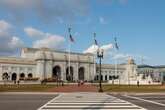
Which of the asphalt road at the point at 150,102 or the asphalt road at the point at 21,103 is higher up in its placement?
the asphalt road at the point at 21,103

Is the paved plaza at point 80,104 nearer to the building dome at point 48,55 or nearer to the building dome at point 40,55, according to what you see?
the building dome at point 40,55

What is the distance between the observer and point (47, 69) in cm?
16325

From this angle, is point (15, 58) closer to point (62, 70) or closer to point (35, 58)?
point (35, 58)

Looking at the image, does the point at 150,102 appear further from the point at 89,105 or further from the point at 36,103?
the point at 36,103

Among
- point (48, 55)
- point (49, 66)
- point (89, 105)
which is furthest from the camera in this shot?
point (48, 55)

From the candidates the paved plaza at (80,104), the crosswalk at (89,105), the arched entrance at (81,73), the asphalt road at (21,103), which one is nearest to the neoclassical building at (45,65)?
the arched entrance at (81,73)

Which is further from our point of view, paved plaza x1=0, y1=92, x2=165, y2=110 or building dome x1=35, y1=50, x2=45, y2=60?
building dome x1=35, y1=50, x2=45, y2=60

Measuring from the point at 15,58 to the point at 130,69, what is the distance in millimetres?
62814

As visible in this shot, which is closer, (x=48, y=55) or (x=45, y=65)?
(x=45, y=65)

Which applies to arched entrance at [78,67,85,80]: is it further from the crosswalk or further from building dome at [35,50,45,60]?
the crosswalk

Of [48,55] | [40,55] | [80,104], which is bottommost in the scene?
[80,104]

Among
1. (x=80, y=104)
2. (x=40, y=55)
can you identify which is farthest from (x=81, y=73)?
(x=80, y=104)

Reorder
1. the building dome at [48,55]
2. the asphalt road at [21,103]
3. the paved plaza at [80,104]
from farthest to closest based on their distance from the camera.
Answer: the building dome at [48,55] < the asphalt road at [21,103] < the paved plaza at [80,104]

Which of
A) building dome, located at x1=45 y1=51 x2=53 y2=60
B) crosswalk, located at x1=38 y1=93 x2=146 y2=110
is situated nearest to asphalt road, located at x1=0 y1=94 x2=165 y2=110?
crosswalk, located at x1=38 y1=93 x2=146 y2=110
